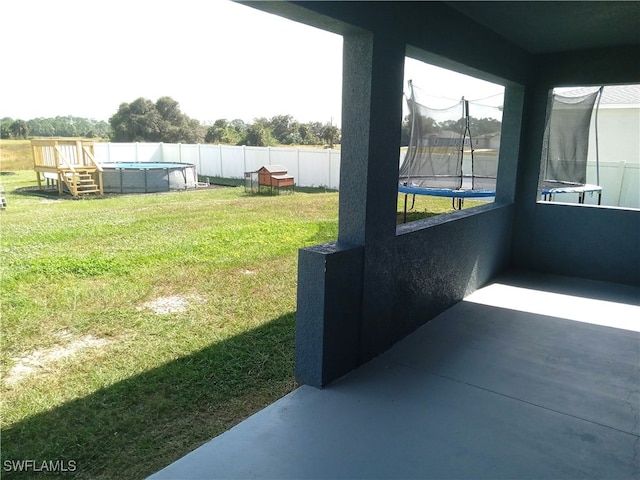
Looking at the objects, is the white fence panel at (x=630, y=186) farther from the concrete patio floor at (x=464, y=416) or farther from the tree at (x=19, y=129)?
the tree at (x=19, y=129)

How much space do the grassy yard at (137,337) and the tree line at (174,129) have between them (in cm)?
2133

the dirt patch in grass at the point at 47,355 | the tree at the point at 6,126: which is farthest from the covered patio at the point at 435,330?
the tree at the point at 6,126

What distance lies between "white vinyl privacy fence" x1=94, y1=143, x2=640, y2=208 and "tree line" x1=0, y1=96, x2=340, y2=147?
777 centimetres

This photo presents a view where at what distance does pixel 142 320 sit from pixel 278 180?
10140 mm

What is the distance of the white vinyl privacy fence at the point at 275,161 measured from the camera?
10.2 meters

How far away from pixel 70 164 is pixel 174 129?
→ 54.1 feet

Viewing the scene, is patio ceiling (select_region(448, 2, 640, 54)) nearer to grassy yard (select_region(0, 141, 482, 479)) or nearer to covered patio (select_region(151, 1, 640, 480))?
covered patio (select_region(151, 1, 640, 480))

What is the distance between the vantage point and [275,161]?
18.4m

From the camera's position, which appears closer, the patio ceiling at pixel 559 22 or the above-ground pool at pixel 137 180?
the patio ceiling at pixel 559 22

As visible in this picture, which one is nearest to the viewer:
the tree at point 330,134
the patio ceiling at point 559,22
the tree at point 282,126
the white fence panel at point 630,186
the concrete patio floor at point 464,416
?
the concrete patio floor at point 464,416

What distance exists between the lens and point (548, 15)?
3.38 meters

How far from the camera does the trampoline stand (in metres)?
8.92

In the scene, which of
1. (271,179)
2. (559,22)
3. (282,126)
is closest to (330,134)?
(282,126)

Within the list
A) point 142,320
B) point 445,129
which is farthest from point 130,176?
point 142,320
